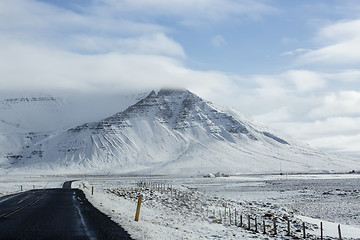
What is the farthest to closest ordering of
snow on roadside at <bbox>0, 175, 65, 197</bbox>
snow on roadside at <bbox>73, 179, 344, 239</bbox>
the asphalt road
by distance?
snow on roadside at <bbox>0, 175, 65, 197</bbox>, snow on roadside at <bbox>73, 179, 344, 239</bbox>, the asphalt road

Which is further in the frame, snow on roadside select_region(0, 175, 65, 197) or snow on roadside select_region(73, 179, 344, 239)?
snow on roadside select_region(0, 175, 65, 197)

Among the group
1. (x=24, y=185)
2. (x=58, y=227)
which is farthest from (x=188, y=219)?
(x=24, y=185)

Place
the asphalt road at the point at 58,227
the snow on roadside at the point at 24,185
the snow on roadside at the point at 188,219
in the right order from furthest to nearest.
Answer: the snow on roadside at the point at 24,185 < the snow on roadside at the point at 188,219 < the asphalt road at the point at 58,227

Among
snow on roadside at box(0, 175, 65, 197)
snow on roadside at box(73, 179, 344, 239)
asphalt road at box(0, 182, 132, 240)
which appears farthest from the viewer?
snow on roadside at box(0, 175, 65, 197)

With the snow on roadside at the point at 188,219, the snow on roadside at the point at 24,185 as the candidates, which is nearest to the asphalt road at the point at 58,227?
the snow on roadside at the point at 188,219

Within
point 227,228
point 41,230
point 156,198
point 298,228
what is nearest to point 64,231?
point 41,230

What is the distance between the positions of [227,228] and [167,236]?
12372 mm

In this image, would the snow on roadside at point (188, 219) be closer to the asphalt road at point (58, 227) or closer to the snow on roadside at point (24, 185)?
the asphalt road at point (58, 227)

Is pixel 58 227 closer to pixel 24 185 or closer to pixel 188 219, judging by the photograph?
pixel 188 219

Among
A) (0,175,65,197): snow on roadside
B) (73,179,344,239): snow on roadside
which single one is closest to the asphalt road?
(73,179,344,239): snow on roadside

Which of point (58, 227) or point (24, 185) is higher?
point (58, 227)

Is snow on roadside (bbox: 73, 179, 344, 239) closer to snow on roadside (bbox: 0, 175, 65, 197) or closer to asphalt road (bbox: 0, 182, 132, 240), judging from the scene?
asphalt road (bbox: 0, 182, 132, 240)

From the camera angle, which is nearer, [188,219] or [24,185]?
[188,219]

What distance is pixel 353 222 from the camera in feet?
136
